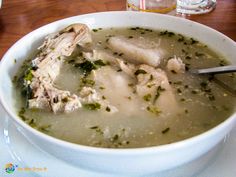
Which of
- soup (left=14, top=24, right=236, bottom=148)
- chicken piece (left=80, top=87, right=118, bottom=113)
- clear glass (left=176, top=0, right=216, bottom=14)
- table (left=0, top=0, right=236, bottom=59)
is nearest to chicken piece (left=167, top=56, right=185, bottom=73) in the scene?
soup (left=14, top=24, right=236, bottom=148)

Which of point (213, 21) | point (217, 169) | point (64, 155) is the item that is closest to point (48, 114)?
point (64, 155)

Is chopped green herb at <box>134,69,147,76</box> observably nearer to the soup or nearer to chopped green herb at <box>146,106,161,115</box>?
the soup

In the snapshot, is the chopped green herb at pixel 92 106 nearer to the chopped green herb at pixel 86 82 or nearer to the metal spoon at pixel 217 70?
the chopped green herb at pixel 86 82

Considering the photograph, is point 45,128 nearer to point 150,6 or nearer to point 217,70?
point 217,70

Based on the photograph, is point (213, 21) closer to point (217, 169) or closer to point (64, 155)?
point (217, 169)

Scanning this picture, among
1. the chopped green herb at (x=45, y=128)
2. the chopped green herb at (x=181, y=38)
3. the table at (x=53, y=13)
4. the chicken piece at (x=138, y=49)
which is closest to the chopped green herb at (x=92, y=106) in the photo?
the chopped green herb at (x=45, y=128)

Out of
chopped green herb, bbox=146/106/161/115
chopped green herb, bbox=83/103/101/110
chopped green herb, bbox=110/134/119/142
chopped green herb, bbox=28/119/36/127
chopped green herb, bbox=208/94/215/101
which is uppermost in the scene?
chopped green herb, bbox=83/103/101/110

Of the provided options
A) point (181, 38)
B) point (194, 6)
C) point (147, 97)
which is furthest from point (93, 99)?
point (194, 6)

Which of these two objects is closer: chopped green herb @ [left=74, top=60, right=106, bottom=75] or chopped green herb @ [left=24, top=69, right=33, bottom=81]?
chopped green herb @ [left=24, top=69, right=33, bottom=81]
